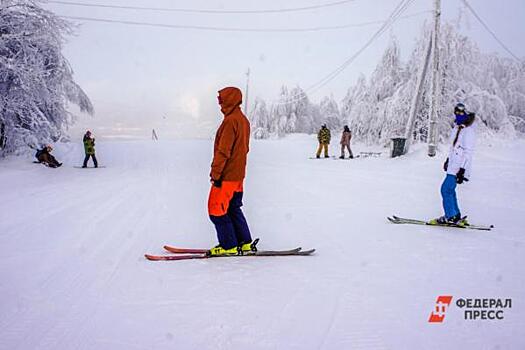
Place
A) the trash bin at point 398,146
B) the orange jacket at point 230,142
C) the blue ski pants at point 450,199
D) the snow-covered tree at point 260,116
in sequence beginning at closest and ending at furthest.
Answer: the orange jacket at point 230,142, the blue ski pants at point 450,199, the trash bin at point 398,146, the snow-covered tree at point 260,116

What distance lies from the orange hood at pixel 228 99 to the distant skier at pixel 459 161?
3768mm

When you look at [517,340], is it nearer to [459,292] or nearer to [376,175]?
[459,292]

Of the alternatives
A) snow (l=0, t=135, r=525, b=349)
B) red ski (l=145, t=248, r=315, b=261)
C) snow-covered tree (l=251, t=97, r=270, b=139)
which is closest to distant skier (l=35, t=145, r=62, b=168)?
snow (l=0, t=135, r=525, b=349)

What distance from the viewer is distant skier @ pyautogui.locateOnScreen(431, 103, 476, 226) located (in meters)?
5.63

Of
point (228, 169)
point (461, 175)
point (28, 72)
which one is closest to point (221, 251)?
point (228, 169)

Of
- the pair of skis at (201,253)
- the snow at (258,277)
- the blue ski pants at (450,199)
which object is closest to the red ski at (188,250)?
the pair of skis at (201,253)

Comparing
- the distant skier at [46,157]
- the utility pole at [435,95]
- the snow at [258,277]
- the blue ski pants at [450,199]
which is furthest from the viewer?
the utility pole at [435,95]

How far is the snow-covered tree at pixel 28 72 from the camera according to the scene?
12.7 metres

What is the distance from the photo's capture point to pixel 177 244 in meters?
4.82

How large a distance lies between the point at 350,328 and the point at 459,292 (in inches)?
51.4

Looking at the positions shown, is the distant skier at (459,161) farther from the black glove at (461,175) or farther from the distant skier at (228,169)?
the distant skier at (228,169)

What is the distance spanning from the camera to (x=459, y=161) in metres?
5.69

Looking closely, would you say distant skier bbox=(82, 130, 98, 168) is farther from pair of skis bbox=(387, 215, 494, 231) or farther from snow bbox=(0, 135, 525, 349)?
pair of skis bbox=(387, 215, 494, 231)

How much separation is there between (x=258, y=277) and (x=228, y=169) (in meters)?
1.24
